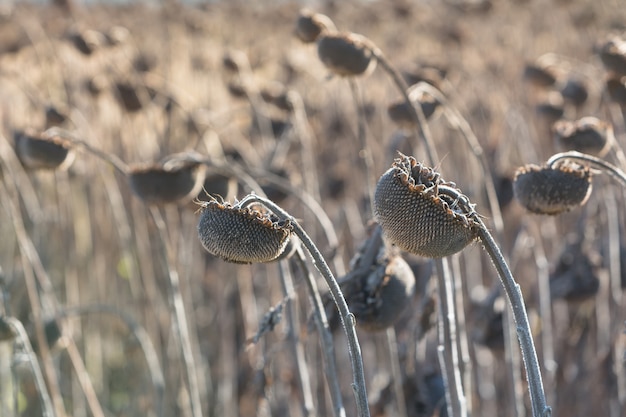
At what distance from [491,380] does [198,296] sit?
5.54ft

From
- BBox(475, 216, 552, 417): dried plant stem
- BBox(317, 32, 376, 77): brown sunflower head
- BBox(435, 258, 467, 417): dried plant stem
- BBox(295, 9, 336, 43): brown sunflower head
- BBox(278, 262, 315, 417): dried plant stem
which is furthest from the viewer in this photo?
BBox(295, 9, 336, 43): brown sunflower head

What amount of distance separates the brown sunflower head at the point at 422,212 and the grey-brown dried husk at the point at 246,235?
0.51 ft

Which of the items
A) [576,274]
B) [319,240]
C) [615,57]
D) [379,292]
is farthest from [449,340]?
[319,240]

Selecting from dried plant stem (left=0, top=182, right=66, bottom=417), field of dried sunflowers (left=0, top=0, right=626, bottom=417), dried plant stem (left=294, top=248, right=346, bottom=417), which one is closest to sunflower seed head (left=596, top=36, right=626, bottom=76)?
field of dried sunflowers (left=0, top=0, right=626, bottom=417)

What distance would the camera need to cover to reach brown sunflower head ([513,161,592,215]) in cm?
136

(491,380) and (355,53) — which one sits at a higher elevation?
(355,53)

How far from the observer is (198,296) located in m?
4.18

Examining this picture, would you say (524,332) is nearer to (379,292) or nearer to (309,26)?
(379,292)

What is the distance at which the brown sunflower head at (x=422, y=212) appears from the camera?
106 centimetres

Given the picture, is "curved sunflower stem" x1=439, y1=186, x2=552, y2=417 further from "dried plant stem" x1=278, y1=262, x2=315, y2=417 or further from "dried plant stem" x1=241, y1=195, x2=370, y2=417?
"dried plant stem" x1=278, y1=262, x2=315, y2=417

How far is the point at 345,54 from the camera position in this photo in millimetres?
1842

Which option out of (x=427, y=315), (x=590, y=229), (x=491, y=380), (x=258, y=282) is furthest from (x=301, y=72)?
(x=427, y=315)

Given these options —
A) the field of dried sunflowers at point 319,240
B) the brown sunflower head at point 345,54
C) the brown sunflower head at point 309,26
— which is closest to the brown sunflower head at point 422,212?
the field of dried sunflowers at point 319,240

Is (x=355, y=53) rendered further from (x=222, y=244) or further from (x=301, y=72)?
(x=301, y=72)
